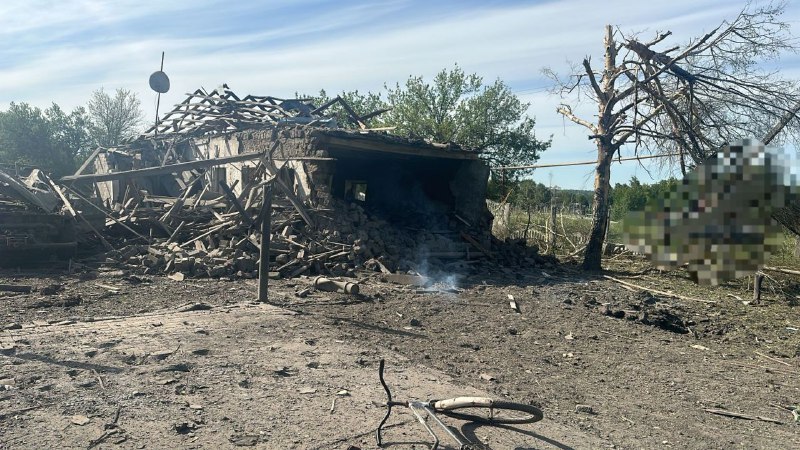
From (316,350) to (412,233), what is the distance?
354 inches

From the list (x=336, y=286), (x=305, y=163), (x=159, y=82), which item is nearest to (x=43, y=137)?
(x=159, y=82)

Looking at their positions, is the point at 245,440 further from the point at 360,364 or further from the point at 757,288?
the point at 757,288

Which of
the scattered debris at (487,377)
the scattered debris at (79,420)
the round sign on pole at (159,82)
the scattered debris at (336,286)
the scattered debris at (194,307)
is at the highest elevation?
the round sign on pole at (159,82)

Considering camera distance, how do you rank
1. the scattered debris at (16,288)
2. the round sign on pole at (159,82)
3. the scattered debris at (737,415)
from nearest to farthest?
1. the scattered debris at (737,415)
2. the scattered debris at (16,288)
3. the round sign on pole at (159,82)

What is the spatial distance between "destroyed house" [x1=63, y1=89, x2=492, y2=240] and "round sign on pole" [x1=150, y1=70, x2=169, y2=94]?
783mm

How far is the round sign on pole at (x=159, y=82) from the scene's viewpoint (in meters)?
19.8

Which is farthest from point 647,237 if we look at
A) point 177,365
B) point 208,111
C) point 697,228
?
point 208,111

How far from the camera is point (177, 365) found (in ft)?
18.8

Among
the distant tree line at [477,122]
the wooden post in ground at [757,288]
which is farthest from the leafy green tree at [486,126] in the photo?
the wooden post in ground at [757,288]

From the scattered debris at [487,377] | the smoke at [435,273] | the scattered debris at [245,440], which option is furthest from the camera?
the smoke at [435,273]

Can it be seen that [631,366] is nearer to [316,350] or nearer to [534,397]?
[534,397]

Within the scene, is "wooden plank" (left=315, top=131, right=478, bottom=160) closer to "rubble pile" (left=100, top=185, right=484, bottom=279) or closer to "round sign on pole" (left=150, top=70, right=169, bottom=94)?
"rubble pile" (left=100, top=185, right=484, bottom=279)

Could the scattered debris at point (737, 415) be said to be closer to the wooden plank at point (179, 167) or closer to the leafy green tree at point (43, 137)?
the wooden plank at point (179, 167)

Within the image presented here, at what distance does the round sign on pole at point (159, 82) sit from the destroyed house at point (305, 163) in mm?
783
